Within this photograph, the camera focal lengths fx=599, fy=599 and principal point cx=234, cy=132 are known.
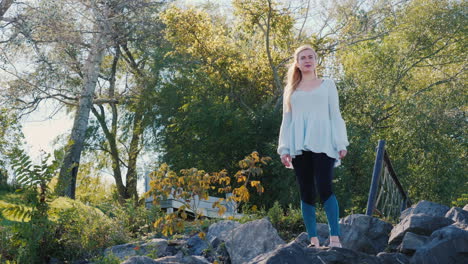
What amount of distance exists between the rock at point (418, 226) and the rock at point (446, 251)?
1.98 feet

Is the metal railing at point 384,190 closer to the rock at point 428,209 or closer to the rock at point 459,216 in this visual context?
the rock at point 428,209

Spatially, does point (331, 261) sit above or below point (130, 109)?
below

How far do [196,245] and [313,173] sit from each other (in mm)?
2789

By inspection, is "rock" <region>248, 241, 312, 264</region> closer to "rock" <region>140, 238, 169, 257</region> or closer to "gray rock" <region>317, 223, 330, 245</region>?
"gray rock" <region>317, 223, 330, 245</region>

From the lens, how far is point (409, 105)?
15375 mm

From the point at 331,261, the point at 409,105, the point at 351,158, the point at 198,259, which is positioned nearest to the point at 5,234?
the point at 198,259

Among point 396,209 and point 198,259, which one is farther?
point 396,209

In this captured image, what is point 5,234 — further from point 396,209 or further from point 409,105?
point 409,105

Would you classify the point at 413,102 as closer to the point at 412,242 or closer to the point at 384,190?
the point at 384,190

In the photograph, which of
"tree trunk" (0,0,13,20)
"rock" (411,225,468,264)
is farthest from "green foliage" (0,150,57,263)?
"tree trunk" (0,0,13,20)

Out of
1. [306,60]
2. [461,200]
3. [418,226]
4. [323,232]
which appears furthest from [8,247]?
[461,200]

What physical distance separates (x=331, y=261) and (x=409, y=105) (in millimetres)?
12165

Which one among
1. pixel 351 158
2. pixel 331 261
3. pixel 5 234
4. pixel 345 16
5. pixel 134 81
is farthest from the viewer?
pixel 134 81

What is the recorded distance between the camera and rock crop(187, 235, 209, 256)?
22.1 ft
